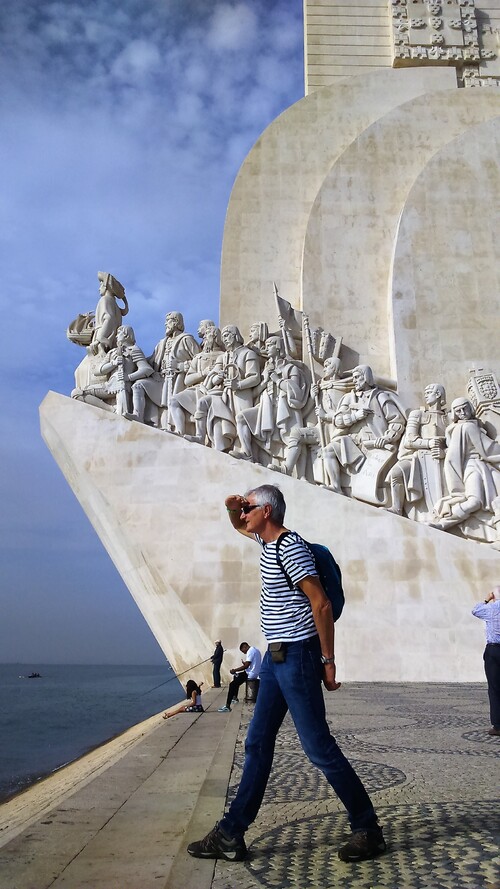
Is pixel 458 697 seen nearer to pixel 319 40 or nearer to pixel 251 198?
pixel 251 198

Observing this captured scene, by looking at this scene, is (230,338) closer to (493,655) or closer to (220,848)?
(493,655)

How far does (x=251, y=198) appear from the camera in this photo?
37.1 feet

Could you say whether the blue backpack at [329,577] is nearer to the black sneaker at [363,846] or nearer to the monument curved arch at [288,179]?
the black sneaker at [363,846]

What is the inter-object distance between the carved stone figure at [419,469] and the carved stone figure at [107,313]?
13.0ft

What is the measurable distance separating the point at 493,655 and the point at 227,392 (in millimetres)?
5497

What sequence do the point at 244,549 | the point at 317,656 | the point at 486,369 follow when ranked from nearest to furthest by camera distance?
the point at 317,656 → the point at 244,549 → the point at 486,369

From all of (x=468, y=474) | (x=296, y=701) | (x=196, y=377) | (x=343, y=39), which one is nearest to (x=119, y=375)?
(x=196, y=377)

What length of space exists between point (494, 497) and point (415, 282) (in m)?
3.49

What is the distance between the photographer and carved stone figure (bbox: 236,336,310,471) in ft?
27.8

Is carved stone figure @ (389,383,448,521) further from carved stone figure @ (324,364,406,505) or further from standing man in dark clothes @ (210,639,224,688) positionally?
standing man in dark clothes @ (210,639,224,688)

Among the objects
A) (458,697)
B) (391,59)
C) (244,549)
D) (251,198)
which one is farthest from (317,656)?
(391,59)

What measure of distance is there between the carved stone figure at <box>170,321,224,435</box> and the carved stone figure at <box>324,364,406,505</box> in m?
1.68

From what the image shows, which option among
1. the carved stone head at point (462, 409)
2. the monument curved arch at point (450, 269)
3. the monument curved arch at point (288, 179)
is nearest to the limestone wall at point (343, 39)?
the monument curved arch at point (288, 179)

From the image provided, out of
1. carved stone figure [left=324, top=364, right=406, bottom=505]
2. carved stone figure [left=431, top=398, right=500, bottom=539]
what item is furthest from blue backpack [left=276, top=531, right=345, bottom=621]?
carved stone figure [left=324, top=364, right=406, bottom=505]
